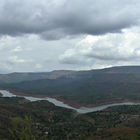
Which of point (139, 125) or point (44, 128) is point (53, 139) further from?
point (139, 125)

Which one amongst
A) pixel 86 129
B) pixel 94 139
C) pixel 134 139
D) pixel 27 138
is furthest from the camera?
pixel 86 129

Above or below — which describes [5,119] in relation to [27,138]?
below

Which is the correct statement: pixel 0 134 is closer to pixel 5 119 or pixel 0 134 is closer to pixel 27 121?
pixel 5 119

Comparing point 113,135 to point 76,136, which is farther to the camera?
point 76,136

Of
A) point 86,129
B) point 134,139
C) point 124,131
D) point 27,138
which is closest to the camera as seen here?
point 27,138

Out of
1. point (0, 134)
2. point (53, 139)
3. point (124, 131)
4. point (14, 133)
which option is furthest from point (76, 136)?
point (14, 133)

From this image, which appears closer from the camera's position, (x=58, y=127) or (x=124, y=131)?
(x=124, y=131)

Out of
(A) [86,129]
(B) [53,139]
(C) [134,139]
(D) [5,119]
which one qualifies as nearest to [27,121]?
(C) [134,139]

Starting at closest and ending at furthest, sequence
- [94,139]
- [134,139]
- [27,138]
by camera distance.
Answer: [27,138], [134,139], [94,139]

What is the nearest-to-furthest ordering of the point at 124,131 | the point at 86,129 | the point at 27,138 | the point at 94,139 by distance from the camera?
the point at 27,138 → the point at 94,139 → the point at 124,131 → the point at 86,129
